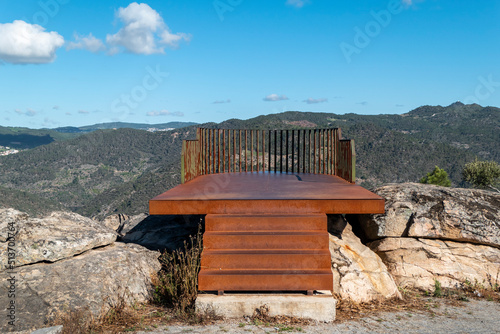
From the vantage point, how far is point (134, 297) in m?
5.34

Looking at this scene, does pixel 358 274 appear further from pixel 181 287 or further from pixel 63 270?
pixel 63 270

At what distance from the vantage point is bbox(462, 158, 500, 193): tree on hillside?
65.3 ft

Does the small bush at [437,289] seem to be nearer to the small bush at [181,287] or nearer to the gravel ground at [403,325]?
the gravel ground at [403,325]

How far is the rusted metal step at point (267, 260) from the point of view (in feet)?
16.3

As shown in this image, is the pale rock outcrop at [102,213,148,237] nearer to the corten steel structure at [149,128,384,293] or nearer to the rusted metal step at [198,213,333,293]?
the corten steel structure at [149,128,384,293]

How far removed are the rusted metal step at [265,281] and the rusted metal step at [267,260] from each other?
13cm

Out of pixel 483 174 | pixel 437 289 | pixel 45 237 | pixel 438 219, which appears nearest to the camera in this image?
pixel 45 237

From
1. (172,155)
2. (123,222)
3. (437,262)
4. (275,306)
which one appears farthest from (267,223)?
(172,155)

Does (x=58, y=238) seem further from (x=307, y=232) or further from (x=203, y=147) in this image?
(x=203, y=147)

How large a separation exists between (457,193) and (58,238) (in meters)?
6.00

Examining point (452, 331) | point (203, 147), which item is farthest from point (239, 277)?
point (203, 147)

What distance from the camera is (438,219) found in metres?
6.51

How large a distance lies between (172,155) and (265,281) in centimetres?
8616

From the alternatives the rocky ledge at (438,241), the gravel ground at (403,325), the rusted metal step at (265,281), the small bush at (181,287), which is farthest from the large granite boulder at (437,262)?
the small bush at (181,287)
